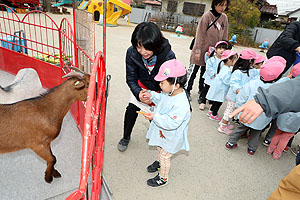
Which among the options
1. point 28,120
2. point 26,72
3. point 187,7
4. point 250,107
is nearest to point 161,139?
point 250,107

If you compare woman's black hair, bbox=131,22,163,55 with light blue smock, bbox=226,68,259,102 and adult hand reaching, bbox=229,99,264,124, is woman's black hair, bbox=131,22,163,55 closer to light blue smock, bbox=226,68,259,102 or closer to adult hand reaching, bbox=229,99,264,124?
adult hand reaching, bbox=229,99,264,124

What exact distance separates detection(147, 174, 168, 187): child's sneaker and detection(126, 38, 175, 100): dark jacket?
2.91ft

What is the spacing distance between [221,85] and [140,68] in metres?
1.69

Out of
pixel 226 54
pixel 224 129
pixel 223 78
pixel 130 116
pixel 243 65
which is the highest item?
pixel 226 54

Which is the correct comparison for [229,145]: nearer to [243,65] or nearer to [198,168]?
[198,168]

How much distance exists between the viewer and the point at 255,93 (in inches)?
103

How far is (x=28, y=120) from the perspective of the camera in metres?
1.88

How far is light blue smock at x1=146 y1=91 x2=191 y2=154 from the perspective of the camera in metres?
1.84

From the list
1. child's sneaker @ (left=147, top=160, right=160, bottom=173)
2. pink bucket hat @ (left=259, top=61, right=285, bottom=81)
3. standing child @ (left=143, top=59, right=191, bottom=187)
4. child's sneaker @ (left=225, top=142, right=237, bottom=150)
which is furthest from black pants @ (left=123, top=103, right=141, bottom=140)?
pink bucket hat @ (left=259, top=61, right=285, bottom=81)

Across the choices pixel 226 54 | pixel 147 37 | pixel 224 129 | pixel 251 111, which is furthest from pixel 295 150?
pixel 147 37

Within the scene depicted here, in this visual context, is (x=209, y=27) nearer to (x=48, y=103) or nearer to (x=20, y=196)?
(x=48, y=103)

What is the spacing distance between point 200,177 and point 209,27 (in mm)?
2447

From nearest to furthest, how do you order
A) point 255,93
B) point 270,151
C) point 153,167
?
point 153,167 < point 255,93 < point 270,151

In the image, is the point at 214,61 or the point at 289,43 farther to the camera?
the point at 214,61
